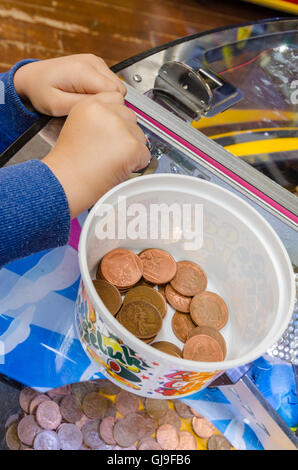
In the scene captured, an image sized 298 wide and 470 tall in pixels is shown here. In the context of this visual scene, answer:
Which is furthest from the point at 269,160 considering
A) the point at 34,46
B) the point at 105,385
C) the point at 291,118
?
the point at 34,46

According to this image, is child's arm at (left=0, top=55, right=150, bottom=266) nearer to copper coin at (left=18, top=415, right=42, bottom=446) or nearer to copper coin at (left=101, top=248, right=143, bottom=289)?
copper coin at (left=101, top=248, right=143, bottom=289)

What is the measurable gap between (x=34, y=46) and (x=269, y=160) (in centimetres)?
143

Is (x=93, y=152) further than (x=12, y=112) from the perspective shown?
No

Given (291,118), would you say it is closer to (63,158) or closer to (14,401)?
(63,158)

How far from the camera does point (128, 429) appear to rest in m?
0.73

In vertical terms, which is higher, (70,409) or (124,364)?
(124,364)

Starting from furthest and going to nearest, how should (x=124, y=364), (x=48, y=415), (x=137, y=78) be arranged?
(x=137, y=78)
(x=48, y=415)
(x=124, y=364)

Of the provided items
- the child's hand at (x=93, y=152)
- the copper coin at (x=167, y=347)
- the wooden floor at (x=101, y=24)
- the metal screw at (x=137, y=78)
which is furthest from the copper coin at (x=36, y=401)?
the wooden floor at (x=101, y=24)

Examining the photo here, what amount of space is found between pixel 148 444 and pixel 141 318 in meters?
0.22

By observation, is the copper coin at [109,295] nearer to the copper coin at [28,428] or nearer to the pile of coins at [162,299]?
the pile of coins at [162,299]

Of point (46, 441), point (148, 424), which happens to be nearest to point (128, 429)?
point (148, 424)

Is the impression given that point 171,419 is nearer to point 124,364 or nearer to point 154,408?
point 154,408

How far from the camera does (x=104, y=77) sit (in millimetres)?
839

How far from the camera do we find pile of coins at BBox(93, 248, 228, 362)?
2.29 ft
